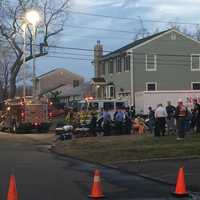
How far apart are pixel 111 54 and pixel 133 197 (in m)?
55.5

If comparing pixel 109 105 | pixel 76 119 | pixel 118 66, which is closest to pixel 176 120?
pixel 76 119

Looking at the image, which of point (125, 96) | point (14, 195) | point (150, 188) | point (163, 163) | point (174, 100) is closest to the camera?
point (14, 195)

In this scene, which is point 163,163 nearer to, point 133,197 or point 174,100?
point 133,197

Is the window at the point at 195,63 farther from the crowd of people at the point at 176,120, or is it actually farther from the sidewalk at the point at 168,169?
the sidewalk at the point at 168,169

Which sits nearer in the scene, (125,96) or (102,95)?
(125,96)

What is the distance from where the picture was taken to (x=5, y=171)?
18.2 meters

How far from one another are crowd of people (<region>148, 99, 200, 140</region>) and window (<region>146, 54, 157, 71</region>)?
25097mm

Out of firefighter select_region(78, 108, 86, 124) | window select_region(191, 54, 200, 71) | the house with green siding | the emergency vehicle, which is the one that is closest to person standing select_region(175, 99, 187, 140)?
A: firefighter select_region(78, 108, 86, 124)

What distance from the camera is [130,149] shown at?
80.6 ft

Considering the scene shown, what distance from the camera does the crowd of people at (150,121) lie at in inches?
1173

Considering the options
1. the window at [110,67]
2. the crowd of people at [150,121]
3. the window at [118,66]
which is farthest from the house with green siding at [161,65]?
the crowd of people at [150,121]

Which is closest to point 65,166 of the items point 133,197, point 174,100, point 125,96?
point 133,197

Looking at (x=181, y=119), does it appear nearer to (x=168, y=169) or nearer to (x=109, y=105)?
(x=168, y=169)

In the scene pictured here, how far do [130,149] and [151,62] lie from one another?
3804 cm
